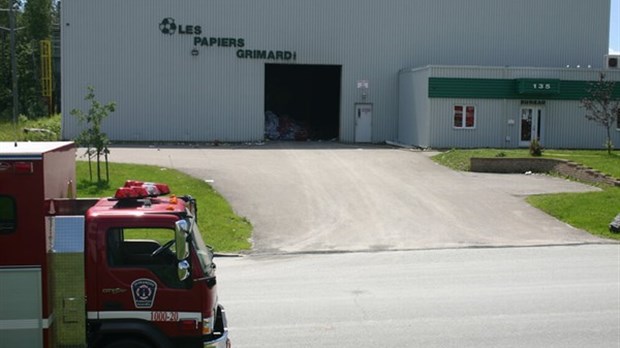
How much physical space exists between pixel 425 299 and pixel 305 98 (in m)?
39.3

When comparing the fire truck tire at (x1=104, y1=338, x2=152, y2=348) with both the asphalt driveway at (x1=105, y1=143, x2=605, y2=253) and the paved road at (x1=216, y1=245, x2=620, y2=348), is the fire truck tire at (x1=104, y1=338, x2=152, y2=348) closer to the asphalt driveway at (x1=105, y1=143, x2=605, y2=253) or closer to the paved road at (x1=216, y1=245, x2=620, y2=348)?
the paved road at (x1=216, y1=245, x2=620, y2=348)

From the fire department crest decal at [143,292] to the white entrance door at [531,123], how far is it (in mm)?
35025

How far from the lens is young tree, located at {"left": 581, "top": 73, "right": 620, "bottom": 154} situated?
37.6m

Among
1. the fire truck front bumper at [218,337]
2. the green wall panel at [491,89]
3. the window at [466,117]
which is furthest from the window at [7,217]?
the window at [466,117]

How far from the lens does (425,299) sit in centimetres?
1234

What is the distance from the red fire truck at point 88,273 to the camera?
23.0ft

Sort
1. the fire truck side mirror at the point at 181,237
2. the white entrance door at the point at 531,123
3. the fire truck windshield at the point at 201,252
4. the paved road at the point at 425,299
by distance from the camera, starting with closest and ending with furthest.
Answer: the fire truck side mirror at the point at 181,237
the fire truck windshield at the point at 201,252
the paved road at the point at 425,299
the white entrance door at the point at 531,123

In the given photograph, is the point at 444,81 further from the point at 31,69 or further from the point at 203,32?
the point at 31,69

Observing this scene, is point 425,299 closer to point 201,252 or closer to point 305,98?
point 201,252

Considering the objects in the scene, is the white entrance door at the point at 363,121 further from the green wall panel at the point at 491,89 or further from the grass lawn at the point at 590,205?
the grass lawn at the point at 590,205

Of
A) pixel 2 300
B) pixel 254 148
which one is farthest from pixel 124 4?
pixel 2 300

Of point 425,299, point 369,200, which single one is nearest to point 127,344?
point 425,299

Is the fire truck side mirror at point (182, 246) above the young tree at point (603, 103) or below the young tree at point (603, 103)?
below

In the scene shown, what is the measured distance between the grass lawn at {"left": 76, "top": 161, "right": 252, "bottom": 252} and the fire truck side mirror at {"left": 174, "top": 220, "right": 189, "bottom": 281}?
10919 millimetres
